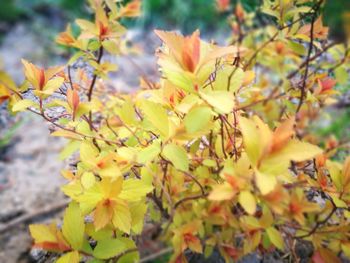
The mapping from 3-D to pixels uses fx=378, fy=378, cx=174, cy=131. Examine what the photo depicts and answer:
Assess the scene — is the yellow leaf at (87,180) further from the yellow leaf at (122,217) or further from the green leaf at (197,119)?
the green leaf at (197,119)

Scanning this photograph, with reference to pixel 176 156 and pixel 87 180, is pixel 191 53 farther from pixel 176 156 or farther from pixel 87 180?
pixel 87 180

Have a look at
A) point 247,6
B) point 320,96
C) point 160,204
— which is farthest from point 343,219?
point 247,6

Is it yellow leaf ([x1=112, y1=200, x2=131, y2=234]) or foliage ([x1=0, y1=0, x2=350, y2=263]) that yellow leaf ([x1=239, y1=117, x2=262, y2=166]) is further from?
yellow leaf ([x1=112, y1=200, x2=131, y2=234])

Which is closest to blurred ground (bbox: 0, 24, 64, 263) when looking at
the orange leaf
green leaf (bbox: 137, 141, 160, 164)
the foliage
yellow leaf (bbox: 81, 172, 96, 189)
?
the foliage

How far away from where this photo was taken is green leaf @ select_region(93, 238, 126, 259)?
810 mm

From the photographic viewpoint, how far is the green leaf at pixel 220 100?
0.62 meters

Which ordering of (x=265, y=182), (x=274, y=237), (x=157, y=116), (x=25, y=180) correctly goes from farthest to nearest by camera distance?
(x=25, y=180) → (x=274, y=237) → (x=157, y=116) → (x=265, y=182)

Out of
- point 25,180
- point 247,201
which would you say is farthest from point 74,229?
point 25,180

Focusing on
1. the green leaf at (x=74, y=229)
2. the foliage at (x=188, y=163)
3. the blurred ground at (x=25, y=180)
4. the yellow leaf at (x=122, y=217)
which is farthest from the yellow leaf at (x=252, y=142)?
the blurred ground at (x=25, y=180)

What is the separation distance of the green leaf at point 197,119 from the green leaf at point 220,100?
19 millimetres

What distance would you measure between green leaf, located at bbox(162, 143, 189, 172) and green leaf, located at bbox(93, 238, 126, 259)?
0.23m

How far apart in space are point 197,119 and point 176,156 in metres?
0.12

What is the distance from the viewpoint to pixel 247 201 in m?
0.66

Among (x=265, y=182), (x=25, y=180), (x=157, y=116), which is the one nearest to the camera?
(x=265, y=182)
